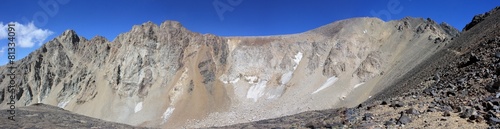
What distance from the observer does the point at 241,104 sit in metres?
52.7

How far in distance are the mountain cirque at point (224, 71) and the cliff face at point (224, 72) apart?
0.53 feet

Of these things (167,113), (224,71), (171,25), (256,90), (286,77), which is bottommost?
(167,113)

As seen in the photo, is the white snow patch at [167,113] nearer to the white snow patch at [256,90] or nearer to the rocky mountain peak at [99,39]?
the white snow patch at [256,90]

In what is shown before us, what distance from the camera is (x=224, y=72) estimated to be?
61.0 m

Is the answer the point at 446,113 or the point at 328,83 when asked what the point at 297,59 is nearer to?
the point at 328,83

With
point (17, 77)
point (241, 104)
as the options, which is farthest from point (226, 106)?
point (17, 77)

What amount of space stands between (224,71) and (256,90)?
758 cm

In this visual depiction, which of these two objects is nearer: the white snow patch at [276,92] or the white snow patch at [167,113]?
the white snow patch at [167,113]

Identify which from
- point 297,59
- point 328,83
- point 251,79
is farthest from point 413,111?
point 297,59

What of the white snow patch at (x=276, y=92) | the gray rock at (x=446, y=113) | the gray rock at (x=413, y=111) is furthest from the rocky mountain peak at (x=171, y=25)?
the gray rock at (x=446, y=113)

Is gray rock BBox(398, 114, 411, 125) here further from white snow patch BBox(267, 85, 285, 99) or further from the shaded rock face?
white snow patch BBox(267, 85, 285, 99)

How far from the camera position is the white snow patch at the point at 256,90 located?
54.5 m

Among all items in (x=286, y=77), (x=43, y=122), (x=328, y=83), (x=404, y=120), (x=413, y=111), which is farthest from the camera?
(x=286, y=77)

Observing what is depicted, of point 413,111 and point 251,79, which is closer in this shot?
point 413,111
